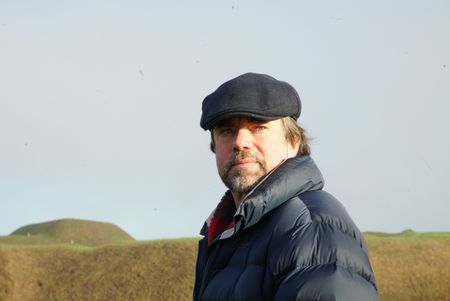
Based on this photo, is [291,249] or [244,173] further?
[244,173]

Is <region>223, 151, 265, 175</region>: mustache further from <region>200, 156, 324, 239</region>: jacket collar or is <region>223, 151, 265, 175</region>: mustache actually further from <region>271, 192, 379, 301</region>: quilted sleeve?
<region>271, 192, 379, 301</region>: quilted sleeve

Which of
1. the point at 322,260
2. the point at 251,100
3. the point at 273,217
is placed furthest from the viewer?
the point at 251,100

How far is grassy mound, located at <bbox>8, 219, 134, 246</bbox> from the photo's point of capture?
46.0m

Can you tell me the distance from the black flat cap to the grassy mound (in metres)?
41.6

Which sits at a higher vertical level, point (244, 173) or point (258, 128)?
point (258, 128)

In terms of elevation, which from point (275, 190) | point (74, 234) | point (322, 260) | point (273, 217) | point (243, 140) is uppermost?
point (243, 140)

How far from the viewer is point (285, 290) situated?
3.59 meters

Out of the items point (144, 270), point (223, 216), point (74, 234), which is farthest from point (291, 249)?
point (74, 234)

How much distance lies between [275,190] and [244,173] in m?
0.25

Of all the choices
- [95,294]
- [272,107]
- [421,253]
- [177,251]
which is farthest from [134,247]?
[272,107]

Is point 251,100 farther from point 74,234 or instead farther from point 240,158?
point 74,234

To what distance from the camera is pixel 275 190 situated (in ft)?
13.1

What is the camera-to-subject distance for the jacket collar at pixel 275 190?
400cm

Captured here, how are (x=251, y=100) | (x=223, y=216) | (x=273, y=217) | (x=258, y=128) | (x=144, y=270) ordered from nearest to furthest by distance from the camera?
(x=273, y=217), (x=251, y=100), (x=258, y=128), (x=223, y=216), (x=144, y=270)
